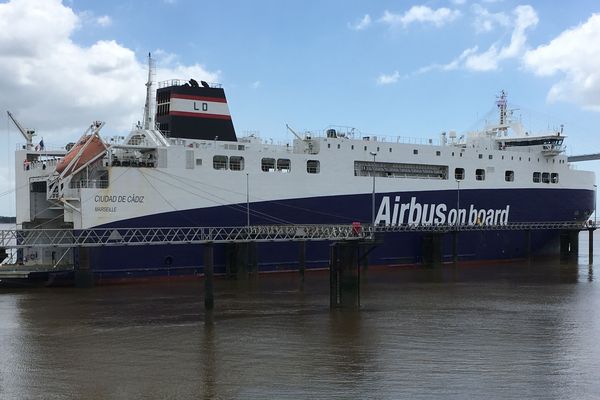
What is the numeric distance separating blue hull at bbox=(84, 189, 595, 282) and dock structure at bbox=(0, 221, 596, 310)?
0.45m

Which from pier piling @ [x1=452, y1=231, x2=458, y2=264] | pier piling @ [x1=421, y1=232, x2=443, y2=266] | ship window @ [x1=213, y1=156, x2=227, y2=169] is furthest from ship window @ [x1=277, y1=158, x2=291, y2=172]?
pier piling @ [x1=452, y1=231, x2=458, y2=264]

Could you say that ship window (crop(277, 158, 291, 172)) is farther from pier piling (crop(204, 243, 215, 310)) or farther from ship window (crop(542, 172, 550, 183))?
ship window (crop(542, 172, 550, 183))

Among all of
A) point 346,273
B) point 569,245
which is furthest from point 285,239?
point 569,245

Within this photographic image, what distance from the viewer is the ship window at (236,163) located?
3198cm

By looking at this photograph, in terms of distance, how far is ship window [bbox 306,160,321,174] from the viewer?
1335 inches

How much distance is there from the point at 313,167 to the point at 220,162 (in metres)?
4.79

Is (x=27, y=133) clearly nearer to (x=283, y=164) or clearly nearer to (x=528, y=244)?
(x=283, y=164)

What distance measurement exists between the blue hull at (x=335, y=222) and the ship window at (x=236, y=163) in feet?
5.77

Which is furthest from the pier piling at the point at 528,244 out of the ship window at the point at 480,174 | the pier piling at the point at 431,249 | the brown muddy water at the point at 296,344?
the brown muddy water at the point at 296,344

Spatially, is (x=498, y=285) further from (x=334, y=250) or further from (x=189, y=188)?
(x=189, y=188)

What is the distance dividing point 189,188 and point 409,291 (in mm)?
10086

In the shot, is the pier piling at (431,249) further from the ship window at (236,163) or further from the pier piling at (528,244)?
the ship window at (236,163)

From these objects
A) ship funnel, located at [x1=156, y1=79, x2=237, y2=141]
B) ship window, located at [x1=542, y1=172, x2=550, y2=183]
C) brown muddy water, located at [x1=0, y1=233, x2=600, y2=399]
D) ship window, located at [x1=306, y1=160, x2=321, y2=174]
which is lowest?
brown muddy water, located at [x1=0, y1=233, x2=600, y2=399]

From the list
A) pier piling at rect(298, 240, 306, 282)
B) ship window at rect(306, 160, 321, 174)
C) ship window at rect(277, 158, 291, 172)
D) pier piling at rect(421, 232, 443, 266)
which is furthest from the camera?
pier piling at rect(421, 232, 443, 266)
